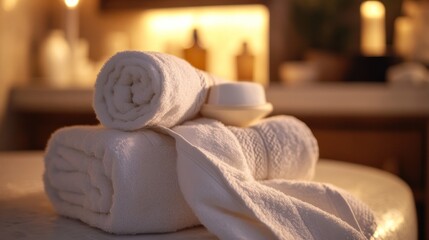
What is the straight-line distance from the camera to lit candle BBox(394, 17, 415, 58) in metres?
1.97

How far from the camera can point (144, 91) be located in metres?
0.63

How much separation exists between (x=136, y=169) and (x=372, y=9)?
1.52 metres

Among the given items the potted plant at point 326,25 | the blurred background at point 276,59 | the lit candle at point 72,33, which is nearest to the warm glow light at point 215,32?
the blurred background at point 276,59

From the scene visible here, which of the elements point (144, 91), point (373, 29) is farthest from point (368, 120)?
point (144, 91)

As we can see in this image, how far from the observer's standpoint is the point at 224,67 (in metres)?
2.24

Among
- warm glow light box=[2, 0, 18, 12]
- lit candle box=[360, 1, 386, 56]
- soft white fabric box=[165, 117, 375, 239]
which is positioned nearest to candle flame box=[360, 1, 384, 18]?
lit candle box=[360, 1, 386, 56]

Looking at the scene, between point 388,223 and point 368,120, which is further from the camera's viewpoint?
point 368,120

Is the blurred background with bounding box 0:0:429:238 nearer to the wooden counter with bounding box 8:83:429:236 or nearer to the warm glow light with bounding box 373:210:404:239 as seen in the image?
the wooden counter with bounding box 8:83:429:236

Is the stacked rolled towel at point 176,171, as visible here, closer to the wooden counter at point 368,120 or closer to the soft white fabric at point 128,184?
the soft white fabric at point 128,184

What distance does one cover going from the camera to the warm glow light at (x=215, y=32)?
2172 millimetres

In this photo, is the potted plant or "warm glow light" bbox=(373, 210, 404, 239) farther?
the potted plant

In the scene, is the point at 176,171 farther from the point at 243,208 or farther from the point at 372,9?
the point at 372,9

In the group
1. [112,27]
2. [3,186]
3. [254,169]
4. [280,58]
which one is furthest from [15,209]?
[112,27]

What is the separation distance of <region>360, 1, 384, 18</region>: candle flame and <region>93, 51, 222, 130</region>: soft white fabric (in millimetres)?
1371
